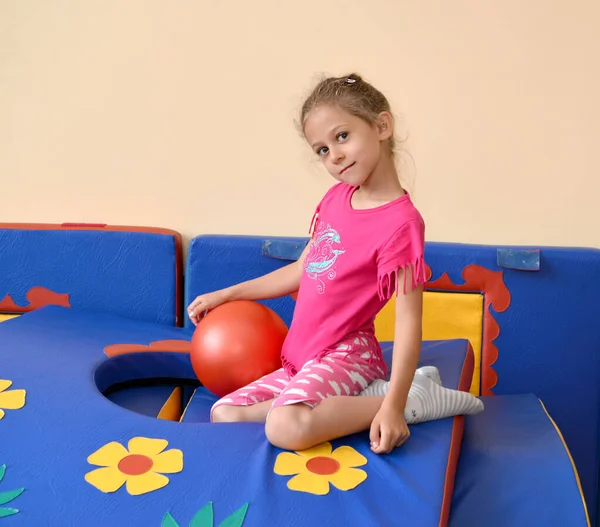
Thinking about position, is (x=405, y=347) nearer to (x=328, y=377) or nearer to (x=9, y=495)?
(x=328, y=377)

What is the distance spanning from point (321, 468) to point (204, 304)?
54 centimetres

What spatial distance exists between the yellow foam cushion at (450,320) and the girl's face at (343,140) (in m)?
0.50

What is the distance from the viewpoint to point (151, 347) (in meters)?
1.54

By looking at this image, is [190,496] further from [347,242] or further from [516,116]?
[516,116]

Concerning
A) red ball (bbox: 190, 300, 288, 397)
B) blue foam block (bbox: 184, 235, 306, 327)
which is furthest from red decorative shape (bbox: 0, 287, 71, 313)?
red ball (bbox: 190, 300, 288, 397)

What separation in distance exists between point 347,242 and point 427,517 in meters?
0.52

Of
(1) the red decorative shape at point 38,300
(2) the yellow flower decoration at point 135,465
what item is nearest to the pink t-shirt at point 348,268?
(2) the yellow flower decoration at point 135,465

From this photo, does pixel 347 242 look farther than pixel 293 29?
No

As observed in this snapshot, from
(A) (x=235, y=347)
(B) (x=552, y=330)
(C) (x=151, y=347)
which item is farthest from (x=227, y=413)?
(B) (x=552, y=330)

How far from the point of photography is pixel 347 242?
1.30 m

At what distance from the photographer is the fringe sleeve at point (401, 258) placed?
120cm

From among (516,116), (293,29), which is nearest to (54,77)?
(293,29)

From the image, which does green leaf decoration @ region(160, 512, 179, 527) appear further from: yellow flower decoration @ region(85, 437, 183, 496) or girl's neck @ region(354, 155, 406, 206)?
girl's neck @ region(354, 155, 406, 206)

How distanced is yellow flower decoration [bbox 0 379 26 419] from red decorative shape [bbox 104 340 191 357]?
0.23 m
